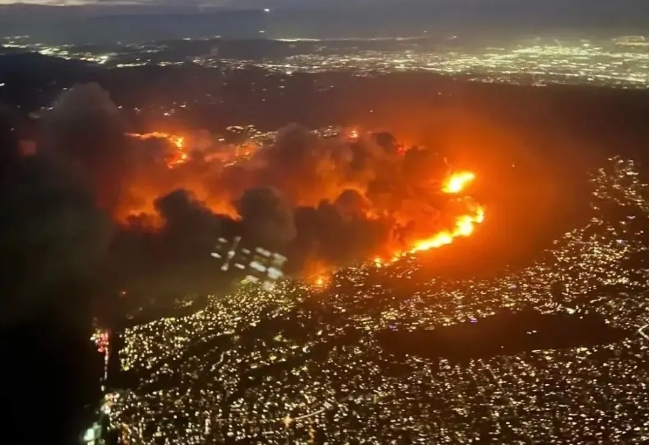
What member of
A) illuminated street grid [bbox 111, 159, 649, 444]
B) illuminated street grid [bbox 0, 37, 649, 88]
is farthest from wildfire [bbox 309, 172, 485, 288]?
illuminated street grid [bbox 0, 37, 649, 88]

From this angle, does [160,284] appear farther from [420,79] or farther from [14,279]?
[420,79]

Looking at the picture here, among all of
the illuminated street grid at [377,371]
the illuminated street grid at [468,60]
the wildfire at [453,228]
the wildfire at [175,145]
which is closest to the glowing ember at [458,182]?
the wildfire at [453,228]

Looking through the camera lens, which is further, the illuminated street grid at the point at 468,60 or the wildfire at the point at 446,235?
the illuminated street grid at the point at 468,60

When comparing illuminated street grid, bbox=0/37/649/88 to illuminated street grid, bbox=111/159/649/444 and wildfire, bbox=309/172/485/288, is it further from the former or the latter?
illuminated street grid, bbox=111/159/649/444

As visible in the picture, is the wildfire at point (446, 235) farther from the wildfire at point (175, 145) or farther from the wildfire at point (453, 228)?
the wildfire at point (175, 145)

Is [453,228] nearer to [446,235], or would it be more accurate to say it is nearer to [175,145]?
[446,235]
